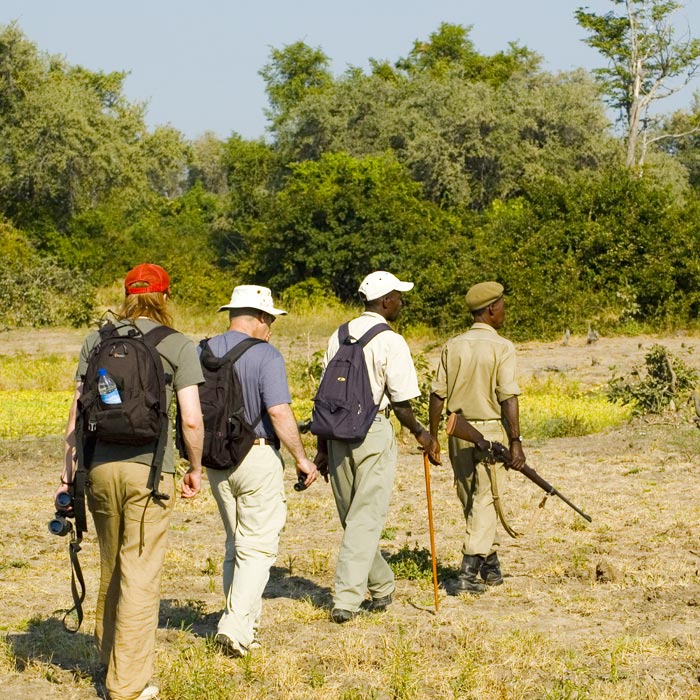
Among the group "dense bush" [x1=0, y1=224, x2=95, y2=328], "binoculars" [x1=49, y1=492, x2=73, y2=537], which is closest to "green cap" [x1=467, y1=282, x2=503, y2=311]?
"binoculars" [x1=49, y1=492, x2=73, y2=537]

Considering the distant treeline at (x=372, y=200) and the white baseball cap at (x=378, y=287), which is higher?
the distant treeline at (x=372, y=200)

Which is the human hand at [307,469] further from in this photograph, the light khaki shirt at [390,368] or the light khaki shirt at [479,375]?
the light khaki shirt at [479,375]

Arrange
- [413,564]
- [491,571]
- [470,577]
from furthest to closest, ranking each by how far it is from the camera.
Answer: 1. [413,564]
2. [491,571]
3. [470,577]

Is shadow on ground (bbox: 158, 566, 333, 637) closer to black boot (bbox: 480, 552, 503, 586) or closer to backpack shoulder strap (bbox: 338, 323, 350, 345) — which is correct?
black boot (bbox: 480, 552, 503, 586)

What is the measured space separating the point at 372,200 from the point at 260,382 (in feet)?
90.8

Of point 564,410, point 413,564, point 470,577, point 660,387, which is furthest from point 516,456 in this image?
point 564,410

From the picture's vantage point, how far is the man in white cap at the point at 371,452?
6570 millimetres

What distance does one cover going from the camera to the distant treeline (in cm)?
2795

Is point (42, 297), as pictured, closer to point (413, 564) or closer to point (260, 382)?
point (413, 564)

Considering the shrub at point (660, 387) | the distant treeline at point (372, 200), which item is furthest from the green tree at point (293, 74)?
the shrub at point (660, 387)

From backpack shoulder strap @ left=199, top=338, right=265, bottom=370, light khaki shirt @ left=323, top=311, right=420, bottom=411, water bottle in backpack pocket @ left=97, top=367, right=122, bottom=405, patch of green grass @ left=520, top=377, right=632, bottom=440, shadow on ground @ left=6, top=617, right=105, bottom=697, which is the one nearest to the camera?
water bottle in backpack pocket @ left=97, top=367, right=122, bottom=405

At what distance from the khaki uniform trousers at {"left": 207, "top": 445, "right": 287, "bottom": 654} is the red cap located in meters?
0.99

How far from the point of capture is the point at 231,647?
591 centimetres

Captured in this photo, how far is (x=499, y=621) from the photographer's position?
6.69 m
